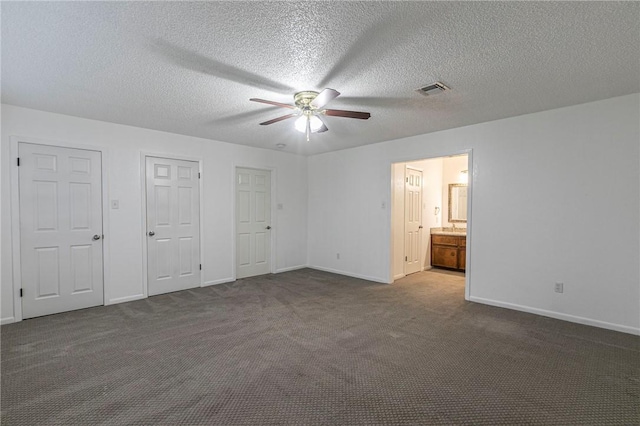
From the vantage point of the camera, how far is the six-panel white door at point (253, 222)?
5.43 metres

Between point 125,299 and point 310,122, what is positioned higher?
point 310,122

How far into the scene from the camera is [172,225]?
15.1 feet

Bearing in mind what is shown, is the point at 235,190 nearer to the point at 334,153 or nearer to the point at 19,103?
the point at 334,153

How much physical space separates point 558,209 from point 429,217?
296 centimetres

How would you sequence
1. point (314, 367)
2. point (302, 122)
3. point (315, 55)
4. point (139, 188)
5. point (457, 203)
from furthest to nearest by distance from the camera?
point (457, 203) → point (139, 188) → point (302, 122) → point (314, 367) → point (315, 55)

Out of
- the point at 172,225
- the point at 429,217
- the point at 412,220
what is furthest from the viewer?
the point at 429,217

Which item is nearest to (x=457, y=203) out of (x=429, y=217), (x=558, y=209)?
(x=429, y=217)

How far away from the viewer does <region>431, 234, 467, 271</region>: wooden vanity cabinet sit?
19.6 feet

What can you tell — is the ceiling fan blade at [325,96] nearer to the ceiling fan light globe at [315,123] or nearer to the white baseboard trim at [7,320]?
the ceiling fan light globe at [315,123]

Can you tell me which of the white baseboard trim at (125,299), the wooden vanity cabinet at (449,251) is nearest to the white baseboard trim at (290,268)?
the white baseboard trim at (125,299)

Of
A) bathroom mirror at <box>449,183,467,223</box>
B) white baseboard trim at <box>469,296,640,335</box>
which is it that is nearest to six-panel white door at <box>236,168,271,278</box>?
white baseboard trim at <box>469,296,640,335</box>

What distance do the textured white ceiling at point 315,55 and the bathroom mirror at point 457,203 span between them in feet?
10.7

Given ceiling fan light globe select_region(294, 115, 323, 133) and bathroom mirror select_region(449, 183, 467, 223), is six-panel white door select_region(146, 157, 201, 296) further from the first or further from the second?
bathroom mirror select_region(449, 183, 467, 223)

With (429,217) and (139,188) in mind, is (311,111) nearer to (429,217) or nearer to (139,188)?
(139,188)
